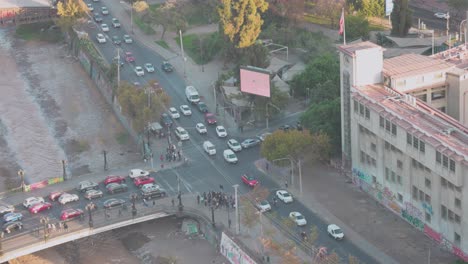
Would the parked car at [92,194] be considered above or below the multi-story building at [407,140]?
below

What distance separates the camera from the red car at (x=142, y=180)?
114m

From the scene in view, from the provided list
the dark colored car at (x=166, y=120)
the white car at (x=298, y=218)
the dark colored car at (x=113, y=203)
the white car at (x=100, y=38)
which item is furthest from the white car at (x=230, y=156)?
the white car at (x=100, y=38)

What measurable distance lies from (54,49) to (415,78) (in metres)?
87.9

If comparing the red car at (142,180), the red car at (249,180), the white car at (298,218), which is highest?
the red car at (142,180)

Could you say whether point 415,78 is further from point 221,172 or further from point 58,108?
point 58,108

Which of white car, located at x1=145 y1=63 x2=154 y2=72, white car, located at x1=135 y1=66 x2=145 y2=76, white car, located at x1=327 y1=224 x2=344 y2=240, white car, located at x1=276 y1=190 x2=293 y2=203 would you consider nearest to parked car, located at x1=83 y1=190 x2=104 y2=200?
white car, located at x1=276 y1=190 x2=293 y2=203

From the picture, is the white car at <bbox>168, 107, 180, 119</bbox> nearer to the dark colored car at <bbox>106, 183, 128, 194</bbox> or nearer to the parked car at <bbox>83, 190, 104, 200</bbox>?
the dark colored car at <bbox>106, 183, 128, 194</bbox>

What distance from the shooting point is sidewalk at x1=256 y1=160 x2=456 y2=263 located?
321 feet

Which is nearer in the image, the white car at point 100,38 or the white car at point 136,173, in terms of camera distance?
the white car at point 136,173

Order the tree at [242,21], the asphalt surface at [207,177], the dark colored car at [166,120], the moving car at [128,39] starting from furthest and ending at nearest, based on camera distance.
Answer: the moving car at [128,39], the tree at [242,21], the dark colored car at [166,120], the asphalt surface at [207,177]

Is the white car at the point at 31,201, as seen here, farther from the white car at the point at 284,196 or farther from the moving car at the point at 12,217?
the white car at the point at 284,196

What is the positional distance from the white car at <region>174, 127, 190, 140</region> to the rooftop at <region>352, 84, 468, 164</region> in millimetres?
26618

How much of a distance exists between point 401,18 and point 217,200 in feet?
174

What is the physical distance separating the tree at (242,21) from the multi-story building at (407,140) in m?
32.3
